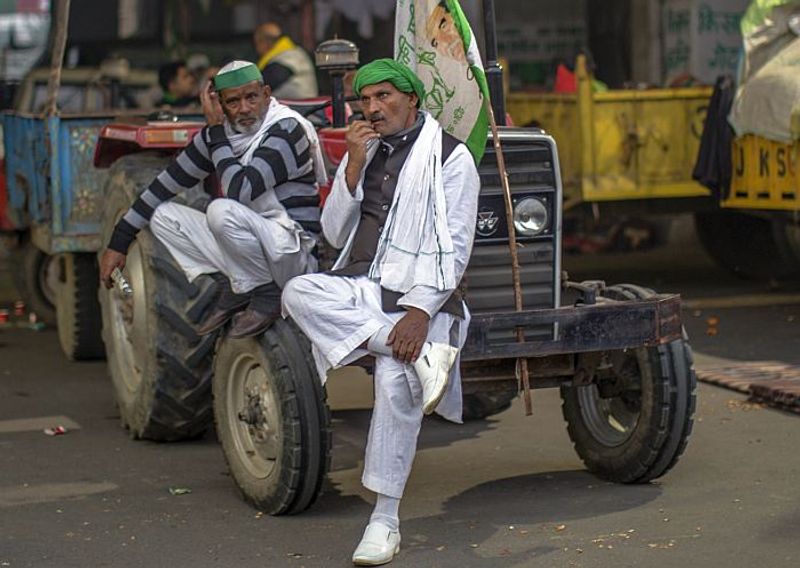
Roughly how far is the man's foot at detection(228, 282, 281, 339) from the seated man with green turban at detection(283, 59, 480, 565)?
301 millimetres

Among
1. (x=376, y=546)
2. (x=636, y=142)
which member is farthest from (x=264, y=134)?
(x=636, y=142)

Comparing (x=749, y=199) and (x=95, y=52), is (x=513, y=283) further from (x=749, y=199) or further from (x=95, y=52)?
(x=95, y=52)

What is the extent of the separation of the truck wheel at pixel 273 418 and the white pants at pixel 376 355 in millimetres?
148

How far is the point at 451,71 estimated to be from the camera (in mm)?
6496

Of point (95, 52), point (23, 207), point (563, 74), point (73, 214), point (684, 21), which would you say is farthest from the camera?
point (95, 52)

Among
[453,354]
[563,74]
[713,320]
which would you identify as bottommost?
[713,320]

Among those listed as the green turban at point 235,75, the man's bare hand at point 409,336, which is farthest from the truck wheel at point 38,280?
the man's bare hand at point 409,336

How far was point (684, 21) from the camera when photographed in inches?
679

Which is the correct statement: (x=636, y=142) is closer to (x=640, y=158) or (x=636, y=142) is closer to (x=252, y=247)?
(x=640, y=158)

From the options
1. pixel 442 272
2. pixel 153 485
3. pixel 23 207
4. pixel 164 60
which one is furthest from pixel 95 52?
pixel 442 272

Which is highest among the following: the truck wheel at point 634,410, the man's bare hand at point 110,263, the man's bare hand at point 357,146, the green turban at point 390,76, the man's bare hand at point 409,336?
the green turban at point 390,76

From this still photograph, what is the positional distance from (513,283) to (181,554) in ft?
5.50

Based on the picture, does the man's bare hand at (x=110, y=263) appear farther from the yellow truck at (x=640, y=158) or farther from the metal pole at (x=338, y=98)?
the yellow truck at (x=640, y=158)

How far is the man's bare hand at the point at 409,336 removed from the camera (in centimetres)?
591
